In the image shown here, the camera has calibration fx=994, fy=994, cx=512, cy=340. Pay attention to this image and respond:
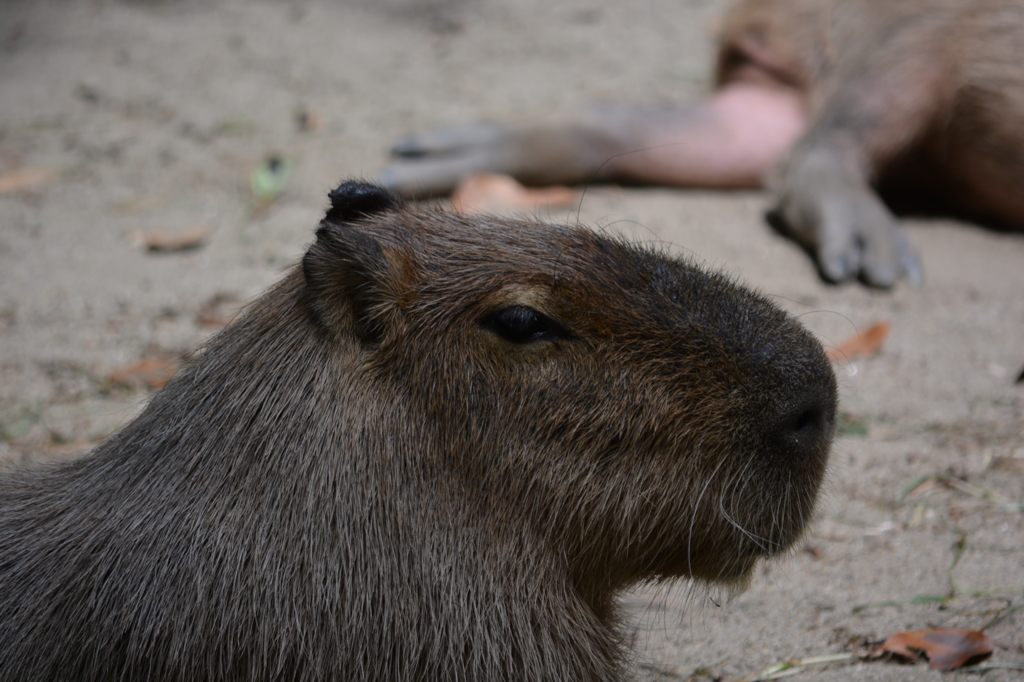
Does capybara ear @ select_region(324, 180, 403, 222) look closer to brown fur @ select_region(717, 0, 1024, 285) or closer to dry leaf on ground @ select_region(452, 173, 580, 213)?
dry leaf on ground @ select_region(452, 173, 580, 213)

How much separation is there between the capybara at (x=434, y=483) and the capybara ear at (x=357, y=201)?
0.45 feet

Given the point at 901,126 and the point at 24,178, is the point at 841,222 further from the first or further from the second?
the point at 24,178

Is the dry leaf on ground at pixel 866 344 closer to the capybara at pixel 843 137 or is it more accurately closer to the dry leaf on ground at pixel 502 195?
the capybara at pixel 843 137

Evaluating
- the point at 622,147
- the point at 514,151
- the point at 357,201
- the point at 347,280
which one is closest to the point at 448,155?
the point at 514,151

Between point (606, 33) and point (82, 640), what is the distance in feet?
18.1

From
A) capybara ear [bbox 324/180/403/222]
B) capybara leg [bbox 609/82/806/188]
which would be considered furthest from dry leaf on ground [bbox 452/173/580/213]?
capybara ear [bbox 324/180/403/222]

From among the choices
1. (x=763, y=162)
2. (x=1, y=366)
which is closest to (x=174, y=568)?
(x=1, y=366)

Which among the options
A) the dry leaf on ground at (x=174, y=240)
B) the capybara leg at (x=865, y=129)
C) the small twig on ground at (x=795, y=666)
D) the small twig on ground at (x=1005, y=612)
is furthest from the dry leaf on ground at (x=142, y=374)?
the capybara leg at (x=865, y=129)

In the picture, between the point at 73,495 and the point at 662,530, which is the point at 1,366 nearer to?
the point at 73,495

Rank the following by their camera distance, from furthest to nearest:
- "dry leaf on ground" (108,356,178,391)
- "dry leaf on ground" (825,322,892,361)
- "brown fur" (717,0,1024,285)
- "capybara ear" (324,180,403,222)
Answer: "brown fur" (717,0,1024,285), "dry leaf on ground" (825,322,892,361), "dry leaf on ground" (108,356,178,391), "capybara ear" (324,180,403,222)

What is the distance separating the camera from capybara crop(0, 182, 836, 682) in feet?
5.16

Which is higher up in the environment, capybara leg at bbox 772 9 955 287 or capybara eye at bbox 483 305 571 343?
capybara eye at bbox 483 305 571 343

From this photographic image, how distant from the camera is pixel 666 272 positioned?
174 centimetres

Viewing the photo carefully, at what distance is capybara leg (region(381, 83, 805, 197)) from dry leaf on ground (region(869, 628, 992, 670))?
8.79 feet
